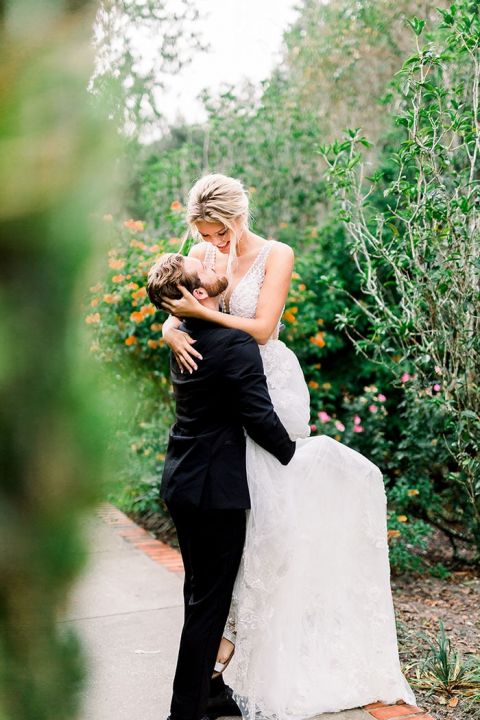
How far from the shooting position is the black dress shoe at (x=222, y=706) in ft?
9.95

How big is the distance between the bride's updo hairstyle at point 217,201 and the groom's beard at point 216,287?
1.01 ft

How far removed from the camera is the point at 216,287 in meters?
2.84

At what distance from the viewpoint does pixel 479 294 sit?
422 cm

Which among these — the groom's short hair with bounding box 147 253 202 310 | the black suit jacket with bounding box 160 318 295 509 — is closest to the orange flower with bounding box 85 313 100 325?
the groom's short hair with bounding box 147 253 202 310

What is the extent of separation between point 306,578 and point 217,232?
147cm

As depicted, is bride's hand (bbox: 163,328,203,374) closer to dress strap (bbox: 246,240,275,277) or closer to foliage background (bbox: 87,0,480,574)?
foliage background (bbox: 87,0,480,574)

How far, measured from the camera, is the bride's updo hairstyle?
9.90 feet

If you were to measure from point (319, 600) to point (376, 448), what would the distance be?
8.04 feet

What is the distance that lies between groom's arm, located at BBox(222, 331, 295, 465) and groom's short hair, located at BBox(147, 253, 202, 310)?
0.84 ft

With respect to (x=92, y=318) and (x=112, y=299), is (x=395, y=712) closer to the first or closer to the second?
(x=92, y=318)

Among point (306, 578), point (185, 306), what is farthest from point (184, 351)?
point (306, 578)

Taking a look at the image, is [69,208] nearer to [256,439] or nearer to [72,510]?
[72,510]

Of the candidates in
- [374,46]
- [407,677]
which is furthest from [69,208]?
[374,46]

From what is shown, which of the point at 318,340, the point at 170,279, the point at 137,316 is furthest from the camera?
the point at 318,340
